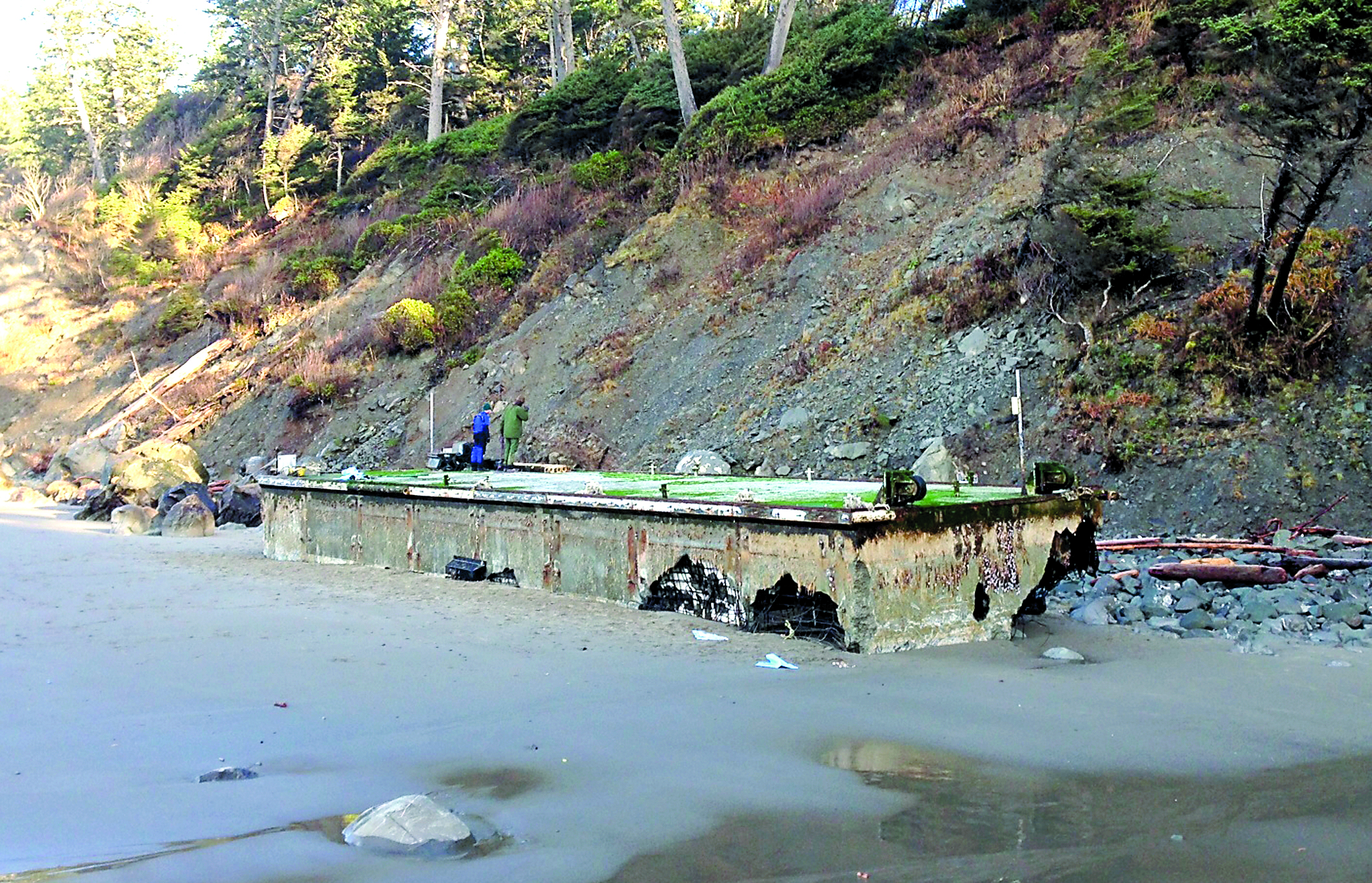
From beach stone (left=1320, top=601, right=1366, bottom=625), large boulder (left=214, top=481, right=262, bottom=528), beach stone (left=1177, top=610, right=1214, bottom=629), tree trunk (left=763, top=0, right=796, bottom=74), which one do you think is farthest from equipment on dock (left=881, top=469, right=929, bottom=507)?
tree trunk (left=763, top=0, right=796, bottom=74)

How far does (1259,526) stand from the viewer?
39.9ft

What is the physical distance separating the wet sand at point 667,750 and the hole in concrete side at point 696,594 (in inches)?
8.4

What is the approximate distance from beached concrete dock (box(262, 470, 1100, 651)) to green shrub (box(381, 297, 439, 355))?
15.9 metres

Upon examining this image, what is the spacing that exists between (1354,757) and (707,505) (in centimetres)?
435

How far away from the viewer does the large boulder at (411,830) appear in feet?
13.8

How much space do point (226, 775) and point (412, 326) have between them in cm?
2291

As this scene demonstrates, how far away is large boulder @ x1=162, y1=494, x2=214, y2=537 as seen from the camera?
1723 centimetres

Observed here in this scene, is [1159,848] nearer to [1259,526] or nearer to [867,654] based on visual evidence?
[867,654]

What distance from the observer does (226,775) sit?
5020 millimetres

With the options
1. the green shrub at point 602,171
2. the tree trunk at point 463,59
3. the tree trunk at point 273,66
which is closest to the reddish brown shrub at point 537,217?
the green shrub at point 602,171

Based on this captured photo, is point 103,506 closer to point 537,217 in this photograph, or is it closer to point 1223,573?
point 537,217

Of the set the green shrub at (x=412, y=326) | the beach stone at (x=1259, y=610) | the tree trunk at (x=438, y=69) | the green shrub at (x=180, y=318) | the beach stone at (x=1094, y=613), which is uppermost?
the tree trunk at (x=438, y=69)

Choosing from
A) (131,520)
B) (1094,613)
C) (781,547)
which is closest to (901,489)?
(781,547)

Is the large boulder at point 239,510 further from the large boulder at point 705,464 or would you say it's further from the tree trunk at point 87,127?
the tree trunk at point 87,127
